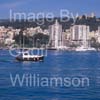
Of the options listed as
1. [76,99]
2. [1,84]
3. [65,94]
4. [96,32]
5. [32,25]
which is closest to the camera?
[76,99]

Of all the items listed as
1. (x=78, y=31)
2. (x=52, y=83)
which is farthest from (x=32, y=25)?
(x=52, y=83)

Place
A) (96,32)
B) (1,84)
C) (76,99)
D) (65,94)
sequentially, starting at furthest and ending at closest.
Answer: (96,32)
(1,84)
(65,94)
(76,99)

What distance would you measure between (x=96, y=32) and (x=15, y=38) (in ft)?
37.2

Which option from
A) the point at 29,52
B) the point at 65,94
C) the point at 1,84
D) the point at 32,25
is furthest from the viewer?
the point at 32,25

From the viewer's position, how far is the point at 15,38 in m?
38.8

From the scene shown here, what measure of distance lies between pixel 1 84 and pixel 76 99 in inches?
178

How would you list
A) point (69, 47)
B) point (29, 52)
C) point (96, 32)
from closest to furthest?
point (29, 52) → point (96, 32) → point (69, 47)

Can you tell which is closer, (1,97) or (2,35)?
(1,97)

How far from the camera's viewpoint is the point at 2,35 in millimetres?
39969

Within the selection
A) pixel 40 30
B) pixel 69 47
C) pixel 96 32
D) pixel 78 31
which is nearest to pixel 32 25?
pixel 40 30

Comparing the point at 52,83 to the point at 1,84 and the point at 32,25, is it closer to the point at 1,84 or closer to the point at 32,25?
the point at 1,84

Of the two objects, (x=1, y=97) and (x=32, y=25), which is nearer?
(x=1, y=97)

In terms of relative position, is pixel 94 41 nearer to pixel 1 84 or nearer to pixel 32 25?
pixel 32 25

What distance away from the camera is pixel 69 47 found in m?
53.9
